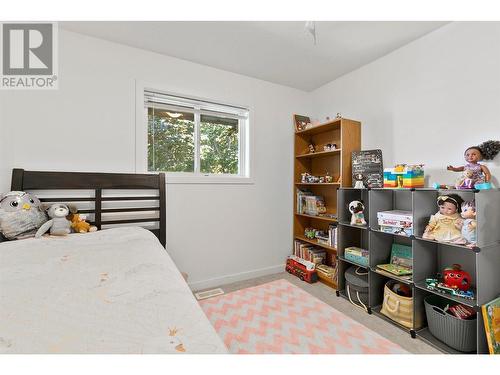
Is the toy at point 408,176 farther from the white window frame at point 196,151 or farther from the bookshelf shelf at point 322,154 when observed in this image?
the white window frame at point 196,151

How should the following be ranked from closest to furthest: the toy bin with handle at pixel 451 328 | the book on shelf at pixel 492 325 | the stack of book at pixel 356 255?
the book on shelf at pixel 492 325, the toy bin with handle at pixel 451 328, the stack of book at pixel 356 255

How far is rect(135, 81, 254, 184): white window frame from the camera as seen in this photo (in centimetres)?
225

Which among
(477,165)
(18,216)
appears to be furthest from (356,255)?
(18,216)

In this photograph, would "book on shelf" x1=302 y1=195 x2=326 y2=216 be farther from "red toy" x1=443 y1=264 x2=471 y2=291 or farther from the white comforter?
the white comforter

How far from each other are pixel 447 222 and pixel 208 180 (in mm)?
2068

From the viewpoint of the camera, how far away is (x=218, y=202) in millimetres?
2639

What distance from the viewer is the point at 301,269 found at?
277cm

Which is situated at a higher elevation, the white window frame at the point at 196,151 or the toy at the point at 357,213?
the white window frame at the point at 196,151

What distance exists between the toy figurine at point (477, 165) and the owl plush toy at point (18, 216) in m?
2.97

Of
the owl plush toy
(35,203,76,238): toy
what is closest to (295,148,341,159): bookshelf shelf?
(35,203,76,238): toy

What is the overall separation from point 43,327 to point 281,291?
6.86 ft

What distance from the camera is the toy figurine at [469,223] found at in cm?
146

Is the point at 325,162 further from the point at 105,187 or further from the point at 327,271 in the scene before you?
the point at 105,187

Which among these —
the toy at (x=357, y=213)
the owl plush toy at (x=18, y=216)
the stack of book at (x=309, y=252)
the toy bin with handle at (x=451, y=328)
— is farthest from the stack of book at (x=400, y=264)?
the owl plush toy at (x=18, y=216)
